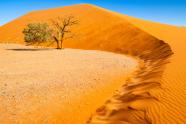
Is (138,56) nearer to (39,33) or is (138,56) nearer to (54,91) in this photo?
(39,33)

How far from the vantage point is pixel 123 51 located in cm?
3759

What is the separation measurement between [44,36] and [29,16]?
3993cm

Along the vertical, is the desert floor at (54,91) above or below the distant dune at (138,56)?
below

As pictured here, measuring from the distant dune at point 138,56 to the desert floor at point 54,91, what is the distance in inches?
32.4

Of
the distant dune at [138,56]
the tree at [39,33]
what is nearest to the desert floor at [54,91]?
the distant dune at [138,56]

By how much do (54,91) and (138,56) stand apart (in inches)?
785

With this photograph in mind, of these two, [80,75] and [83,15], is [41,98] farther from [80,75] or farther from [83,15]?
[83,15]

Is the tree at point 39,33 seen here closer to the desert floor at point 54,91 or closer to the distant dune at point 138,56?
the distant dune at point 138,56

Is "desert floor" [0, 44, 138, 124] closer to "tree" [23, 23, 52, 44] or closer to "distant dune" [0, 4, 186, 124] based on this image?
"distant dune" [0, 4, 186, 124]

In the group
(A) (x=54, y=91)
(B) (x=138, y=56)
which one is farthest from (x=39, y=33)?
(A) (x=54, y=91)

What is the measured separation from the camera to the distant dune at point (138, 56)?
9.49 meters

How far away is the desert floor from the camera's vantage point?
418 inches

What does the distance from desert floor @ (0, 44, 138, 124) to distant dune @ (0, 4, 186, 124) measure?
2.70ft

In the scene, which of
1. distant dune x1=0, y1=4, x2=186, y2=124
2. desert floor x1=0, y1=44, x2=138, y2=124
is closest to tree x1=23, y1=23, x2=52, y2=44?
distant dune x1=0, y1=4, x2=186, y2=124
